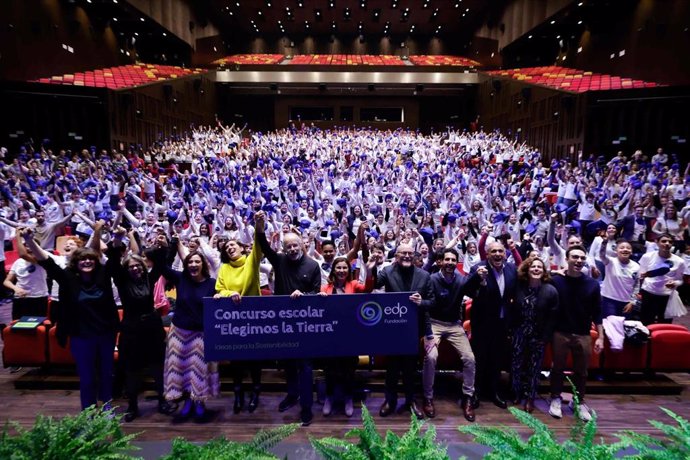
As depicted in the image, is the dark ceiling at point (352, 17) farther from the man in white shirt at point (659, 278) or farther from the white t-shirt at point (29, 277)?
the white t-shirt at point (29, 277)

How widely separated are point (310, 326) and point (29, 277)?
348cm

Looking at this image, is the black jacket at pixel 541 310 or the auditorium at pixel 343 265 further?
the black jacket at pixel 541 310

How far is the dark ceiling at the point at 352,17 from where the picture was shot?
26500mm

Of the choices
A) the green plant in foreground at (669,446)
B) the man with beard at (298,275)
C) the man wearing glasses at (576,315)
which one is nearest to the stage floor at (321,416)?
the man with beard at (298,275)

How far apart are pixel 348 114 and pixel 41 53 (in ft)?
60.3

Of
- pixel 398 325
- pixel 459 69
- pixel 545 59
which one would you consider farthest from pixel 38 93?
pixel 545 59

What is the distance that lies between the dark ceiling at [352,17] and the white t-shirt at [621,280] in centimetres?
2420

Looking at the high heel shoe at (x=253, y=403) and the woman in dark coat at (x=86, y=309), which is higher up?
the woman in dark coat at (x=86, y=309)

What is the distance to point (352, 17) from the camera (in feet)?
97.2

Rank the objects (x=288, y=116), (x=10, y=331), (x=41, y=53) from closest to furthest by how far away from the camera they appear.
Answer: (x=10, y=331) < (x=41, y=53) < (x=288, y=116)

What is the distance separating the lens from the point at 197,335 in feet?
12.0

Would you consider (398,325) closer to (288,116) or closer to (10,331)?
(10,331)

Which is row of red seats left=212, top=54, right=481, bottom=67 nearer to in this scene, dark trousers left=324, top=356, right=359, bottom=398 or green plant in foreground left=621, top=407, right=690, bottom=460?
dark trousers left=324, top=356, right=359, bottom=398

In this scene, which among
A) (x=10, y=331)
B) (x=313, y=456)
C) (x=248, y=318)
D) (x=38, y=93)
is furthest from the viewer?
(x=38, y=93)
